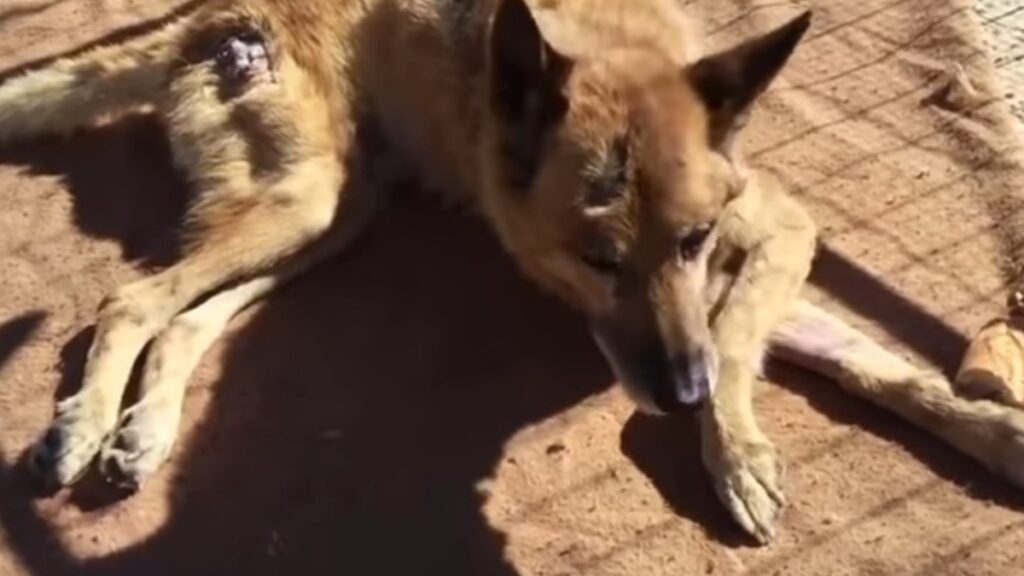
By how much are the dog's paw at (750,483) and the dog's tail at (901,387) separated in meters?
0.38

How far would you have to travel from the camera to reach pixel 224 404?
426 cm

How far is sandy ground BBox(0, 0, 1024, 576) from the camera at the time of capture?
3871 mm

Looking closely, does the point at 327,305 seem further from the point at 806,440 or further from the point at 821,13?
the point at 821,13

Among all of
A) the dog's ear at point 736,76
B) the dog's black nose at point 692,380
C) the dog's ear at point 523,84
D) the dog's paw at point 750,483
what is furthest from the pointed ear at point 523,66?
the dog's paw at point 750,483

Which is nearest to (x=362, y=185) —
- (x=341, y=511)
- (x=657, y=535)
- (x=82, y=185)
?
(x=82, y=185)

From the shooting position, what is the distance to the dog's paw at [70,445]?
4.00m

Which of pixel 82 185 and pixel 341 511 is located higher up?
pixel 82 185

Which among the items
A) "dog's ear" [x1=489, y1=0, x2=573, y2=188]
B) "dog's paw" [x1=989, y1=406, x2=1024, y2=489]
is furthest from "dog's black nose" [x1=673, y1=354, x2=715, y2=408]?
"dog's paw" [x1=989, y1=406, x2=1024, y2=489]

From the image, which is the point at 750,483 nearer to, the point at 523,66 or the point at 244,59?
the point at 523,66

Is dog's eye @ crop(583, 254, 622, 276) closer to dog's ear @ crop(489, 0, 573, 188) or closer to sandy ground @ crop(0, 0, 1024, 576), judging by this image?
dog's ear @ crop(489, 0, 573, 188)

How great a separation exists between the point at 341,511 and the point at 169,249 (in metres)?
1.10

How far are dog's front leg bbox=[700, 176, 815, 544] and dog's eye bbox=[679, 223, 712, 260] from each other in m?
0.18

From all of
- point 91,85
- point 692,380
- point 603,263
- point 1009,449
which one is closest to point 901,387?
point 1009,449

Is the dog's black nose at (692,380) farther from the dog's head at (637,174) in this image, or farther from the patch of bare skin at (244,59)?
the patch of bare skin at (244,59)
